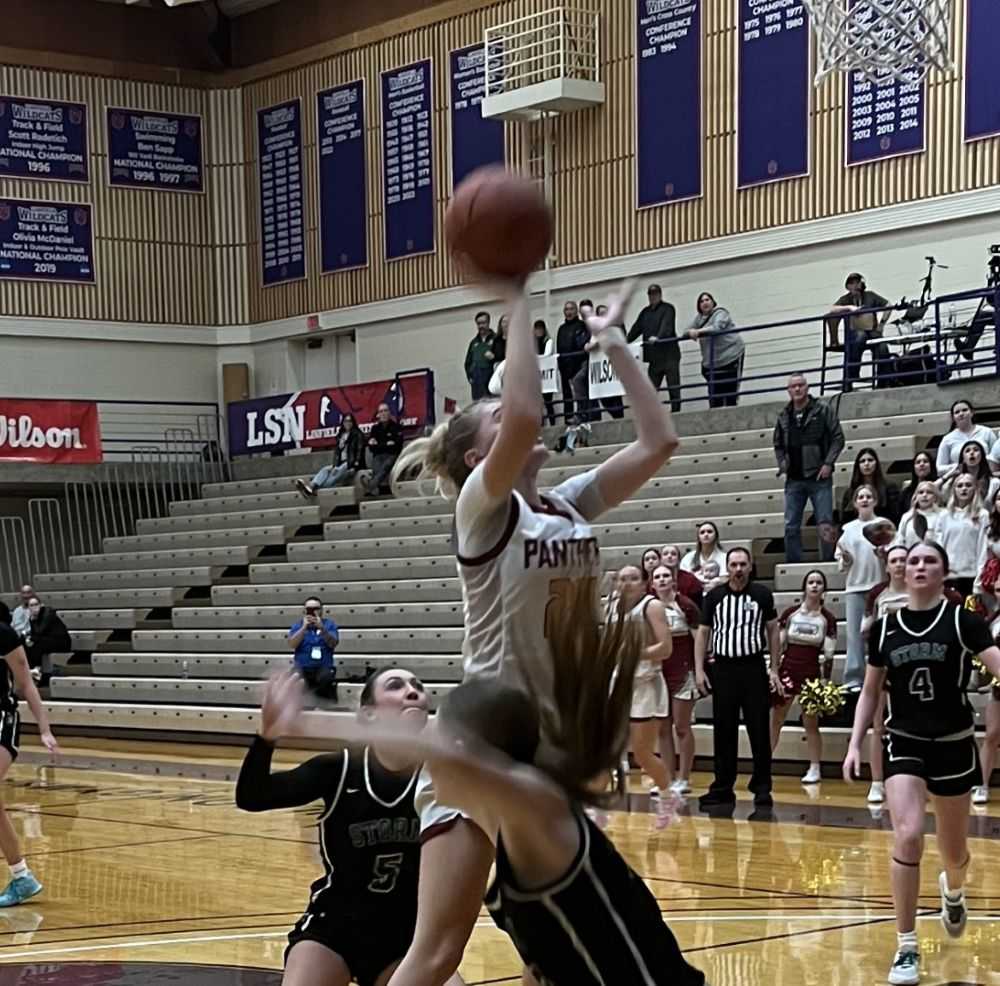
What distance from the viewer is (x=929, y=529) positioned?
39.7 feet

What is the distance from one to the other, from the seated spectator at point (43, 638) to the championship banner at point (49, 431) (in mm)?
3227

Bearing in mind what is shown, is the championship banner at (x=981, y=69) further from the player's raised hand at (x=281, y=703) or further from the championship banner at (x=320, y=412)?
the player's raised hand at (x=281, y=703)

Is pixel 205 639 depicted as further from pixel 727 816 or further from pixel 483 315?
pixel 727 816

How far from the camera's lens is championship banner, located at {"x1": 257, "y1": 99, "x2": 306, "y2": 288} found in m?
25.4

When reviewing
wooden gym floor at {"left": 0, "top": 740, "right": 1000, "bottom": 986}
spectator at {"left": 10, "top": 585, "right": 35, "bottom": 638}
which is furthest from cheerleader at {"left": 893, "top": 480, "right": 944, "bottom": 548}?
spectator at {"left": 10, "top": 585, "right": 35, "bottom": 638}

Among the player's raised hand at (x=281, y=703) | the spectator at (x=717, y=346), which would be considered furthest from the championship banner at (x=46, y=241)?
the player's raised hand at (x=281, y=703)

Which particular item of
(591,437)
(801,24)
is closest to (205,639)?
(591,437)

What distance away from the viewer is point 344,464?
69.4 feet

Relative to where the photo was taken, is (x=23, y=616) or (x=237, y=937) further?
(x=23, y=616)

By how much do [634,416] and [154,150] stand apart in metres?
22.8

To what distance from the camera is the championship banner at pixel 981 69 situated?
1708 cm

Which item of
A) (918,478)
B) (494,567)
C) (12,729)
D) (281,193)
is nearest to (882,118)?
(918,478)

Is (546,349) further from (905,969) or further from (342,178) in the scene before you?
(905,969)

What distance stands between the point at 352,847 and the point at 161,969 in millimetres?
2450
